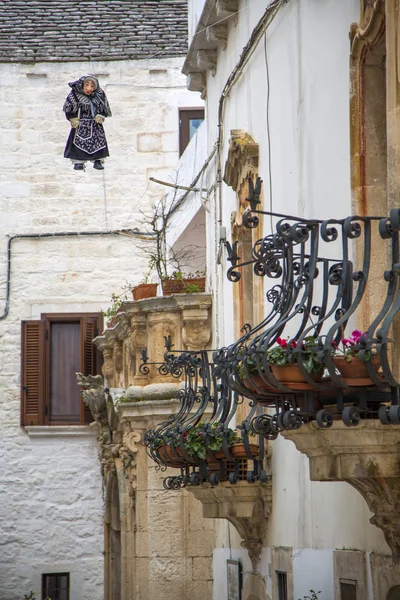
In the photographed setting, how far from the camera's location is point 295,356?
688 centimetres

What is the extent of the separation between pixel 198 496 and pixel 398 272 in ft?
19.5

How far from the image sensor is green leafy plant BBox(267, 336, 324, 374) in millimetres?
6840

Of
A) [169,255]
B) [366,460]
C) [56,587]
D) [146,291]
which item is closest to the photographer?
[366,460]

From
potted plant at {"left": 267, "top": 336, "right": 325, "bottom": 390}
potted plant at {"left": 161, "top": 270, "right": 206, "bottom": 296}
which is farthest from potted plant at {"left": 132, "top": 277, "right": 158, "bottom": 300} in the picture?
potted plant at {"left": 267, "top": 336, "right": 325, "bottom": 390}

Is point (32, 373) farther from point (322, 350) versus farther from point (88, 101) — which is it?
point (322, 350)

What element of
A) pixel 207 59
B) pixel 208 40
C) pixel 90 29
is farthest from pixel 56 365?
pixel 208 40

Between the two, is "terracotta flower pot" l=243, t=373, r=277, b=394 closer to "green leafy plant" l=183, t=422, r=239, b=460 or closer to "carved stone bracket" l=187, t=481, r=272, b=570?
"green leafy plant" l=183, t=422, r=239, b=460

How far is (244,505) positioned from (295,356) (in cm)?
493

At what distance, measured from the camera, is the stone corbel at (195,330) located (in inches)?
615

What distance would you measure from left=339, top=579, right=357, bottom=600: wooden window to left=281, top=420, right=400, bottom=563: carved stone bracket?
1.00 metres

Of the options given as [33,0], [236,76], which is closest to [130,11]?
[33,0]

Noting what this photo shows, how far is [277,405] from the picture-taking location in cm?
741

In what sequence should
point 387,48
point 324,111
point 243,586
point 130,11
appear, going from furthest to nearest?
1. point 130,11
2. point 243,586
3. point 324,111
4. point 387,48

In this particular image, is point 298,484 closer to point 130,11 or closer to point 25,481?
point 25,481
